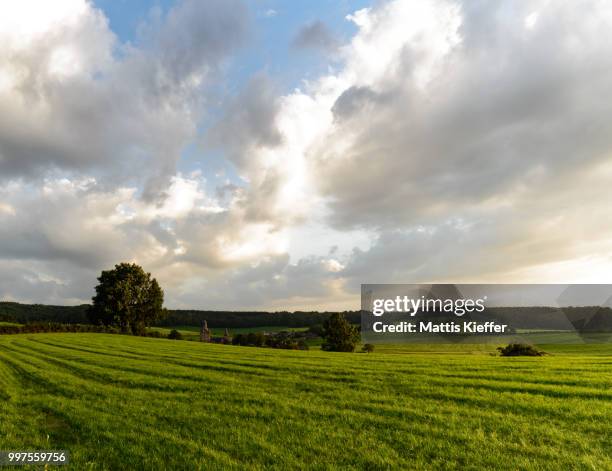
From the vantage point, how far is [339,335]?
87812mm

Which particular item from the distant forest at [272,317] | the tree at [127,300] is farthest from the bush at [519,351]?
the tree at [127,300]

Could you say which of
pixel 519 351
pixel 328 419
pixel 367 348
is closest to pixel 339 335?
pixel 367 348

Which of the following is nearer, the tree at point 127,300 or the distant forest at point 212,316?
the tree at point 127,300

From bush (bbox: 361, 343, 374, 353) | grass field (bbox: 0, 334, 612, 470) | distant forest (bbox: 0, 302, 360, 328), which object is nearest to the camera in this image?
grass field (bbox: 0, 334, 612, 470)

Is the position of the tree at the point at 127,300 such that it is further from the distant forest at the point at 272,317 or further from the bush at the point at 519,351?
the bush at the point at 519,351

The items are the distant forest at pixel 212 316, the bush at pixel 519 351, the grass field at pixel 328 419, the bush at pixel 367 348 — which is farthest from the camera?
the distant forest at pixel 212 316

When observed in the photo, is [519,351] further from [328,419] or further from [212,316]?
[212,316]

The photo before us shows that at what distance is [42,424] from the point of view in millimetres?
12977

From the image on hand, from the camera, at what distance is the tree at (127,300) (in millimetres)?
88438

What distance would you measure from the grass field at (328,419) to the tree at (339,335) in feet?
225

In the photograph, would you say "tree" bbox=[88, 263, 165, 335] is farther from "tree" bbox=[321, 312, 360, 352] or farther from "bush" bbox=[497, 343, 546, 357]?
"bush" bbox=[497, 343, 546, 357]

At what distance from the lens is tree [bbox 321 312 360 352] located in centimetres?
8712

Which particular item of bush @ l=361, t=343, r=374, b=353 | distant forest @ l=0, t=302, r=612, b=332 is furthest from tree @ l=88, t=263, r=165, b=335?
bush @ l=361, t=343, r=374, b=353

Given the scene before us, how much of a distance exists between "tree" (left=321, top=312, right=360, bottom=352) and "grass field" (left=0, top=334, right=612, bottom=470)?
225 ft
